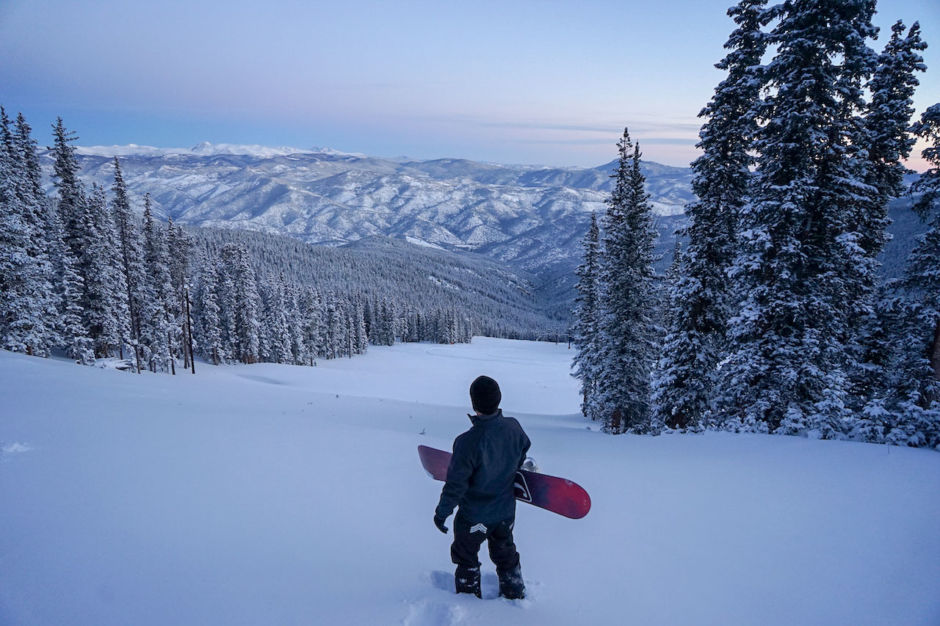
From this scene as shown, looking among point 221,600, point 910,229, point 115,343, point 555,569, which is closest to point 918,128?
point 555,569

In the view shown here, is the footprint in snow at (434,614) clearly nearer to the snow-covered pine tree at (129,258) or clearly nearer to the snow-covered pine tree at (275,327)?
the snow-covered pine tree at (129,258)

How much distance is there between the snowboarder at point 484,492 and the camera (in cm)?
380

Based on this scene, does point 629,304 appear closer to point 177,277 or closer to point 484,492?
point 484,492

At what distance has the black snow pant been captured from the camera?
390 cm

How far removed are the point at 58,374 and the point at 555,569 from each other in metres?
17.6

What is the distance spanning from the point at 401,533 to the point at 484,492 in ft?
6.68

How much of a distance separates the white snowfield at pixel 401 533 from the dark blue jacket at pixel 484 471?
2.62 feet

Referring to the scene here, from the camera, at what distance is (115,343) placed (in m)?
30.3

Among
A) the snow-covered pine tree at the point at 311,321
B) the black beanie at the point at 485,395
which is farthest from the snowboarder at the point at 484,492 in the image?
the snow-covered pine tree at the point at 311,321

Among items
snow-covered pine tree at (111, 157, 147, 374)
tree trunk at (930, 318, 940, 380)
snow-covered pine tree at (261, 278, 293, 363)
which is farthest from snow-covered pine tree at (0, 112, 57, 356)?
tree trunk at (930, 318, 940, 380)

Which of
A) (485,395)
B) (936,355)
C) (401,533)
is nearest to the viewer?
(485,395)

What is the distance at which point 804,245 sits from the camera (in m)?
12.0

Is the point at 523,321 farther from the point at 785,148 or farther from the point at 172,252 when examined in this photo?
the point at 785,148

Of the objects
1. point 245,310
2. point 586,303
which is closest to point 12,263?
point 245,310
